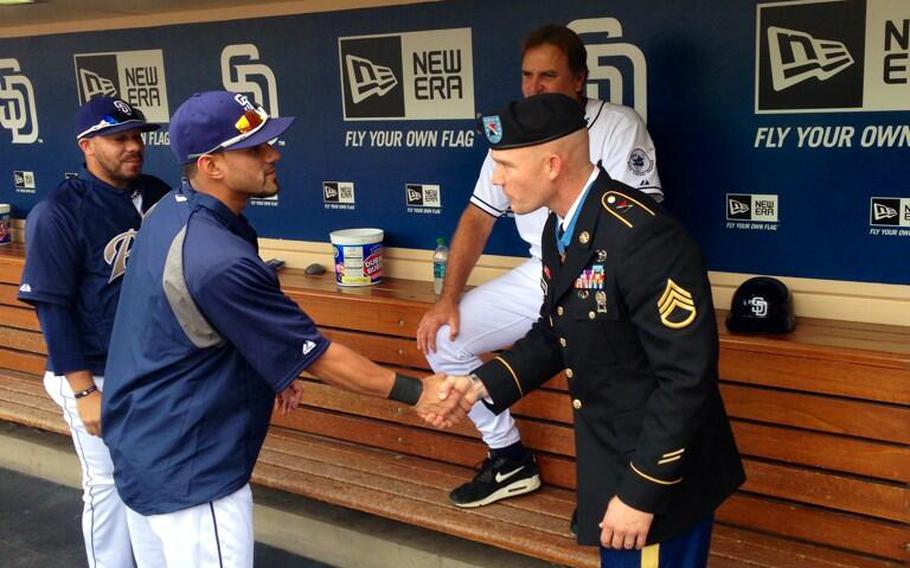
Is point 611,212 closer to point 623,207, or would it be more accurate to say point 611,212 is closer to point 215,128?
point 623,207

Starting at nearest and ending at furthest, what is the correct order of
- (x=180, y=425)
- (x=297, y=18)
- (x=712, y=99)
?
(x=180, y=425) → (x=712, y=99) → (x=297, y=18)

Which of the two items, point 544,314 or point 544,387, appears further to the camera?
point 544,387

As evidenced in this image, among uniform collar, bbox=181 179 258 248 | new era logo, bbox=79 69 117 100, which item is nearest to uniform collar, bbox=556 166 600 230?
uniform collar, bbox=181 179 258 248

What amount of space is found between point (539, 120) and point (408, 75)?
1.90 meters

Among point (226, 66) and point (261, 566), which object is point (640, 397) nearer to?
point (261, 566)

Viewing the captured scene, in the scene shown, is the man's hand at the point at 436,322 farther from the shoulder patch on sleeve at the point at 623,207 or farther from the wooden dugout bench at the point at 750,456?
the shoulder patch on sleeve at the point at 623,207

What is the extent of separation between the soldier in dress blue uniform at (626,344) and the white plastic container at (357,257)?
68.6 inches

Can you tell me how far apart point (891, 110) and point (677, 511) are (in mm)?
1475

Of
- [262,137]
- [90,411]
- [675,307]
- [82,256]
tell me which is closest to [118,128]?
[82,256]

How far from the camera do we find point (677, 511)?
1.96m

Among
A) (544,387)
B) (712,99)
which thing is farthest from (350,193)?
(712,99)

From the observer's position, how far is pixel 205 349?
2.13 meters

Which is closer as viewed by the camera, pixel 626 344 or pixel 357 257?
pixel 626 344

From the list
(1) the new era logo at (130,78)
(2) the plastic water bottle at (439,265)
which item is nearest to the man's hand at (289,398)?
(2) the plastic water bottle at (439,265)
